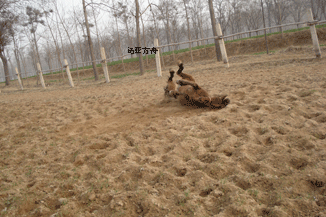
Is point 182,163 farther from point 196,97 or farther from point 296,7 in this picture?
point 296,7

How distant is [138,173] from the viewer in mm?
1901

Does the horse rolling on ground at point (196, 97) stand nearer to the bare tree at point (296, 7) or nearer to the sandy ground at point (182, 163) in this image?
the sandy ground at point (182, 163)

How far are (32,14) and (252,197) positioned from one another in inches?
1069

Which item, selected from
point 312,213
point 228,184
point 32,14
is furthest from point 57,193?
point 32,14

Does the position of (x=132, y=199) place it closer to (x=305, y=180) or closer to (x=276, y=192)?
(x=276, y=192)

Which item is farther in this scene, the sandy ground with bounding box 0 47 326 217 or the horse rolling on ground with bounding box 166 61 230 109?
the horse rolling on ground with bounding box 166 61 230 109

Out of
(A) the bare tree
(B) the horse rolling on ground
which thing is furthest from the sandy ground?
(A) the bare tree

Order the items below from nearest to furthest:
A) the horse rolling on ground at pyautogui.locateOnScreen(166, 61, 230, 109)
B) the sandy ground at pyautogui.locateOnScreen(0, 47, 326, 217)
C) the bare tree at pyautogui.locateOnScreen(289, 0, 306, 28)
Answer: the sandy ground at pyautogui.locateOnScreen(0, 47, 326, 217)
the horse rolling on ground at pyautogui.locateOnScreen(166, 61, 230, 109)
the bare tree at pyautogui.locateOnScreen(289, 0, 306, 28)

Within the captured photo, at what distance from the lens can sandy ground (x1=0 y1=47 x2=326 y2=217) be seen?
1452 millimetres

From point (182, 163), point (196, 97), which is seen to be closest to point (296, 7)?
point (196, 97)

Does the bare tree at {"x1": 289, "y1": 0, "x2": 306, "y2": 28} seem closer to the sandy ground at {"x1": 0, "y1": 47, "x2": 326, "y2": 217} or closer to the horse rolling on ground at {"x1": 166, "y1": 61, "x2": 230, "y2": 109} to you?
the horse rolling on ground at {"x1": 166, "y1": 61, "x2": 230, "y2": 109}

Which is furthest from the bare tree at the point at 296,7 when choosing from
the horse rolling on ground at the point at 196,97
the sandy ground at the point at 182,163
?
the sandy ground at the point at 182,163

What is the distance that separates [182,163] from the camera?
193 cm

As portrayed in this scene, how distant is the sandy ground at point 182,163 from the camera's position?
1.45 metres
